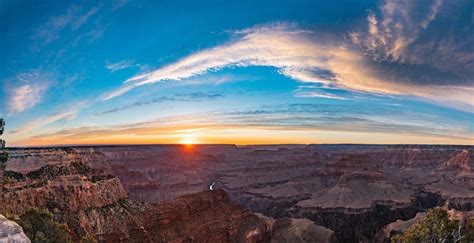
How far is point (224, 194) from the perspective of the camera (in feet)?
228

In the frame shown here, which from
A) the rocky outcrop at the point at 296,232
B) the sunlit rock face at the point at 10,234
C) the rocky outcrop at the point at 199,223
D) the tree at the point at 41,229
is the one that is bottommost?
the rocky outcrop at the point at 296,232

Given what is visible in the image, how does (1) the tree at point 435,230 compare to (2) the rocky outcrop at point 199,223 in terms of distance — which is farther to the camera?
(2) the rocky outcrop at point 199,223

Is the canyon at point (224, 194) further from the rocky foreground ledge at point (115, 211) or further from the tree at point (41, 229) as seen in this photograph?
the tree at point (41, 229)

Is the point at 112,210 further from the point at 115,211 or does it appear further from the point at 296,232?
the point at 296,232

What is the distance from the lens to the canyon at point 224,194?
54531 millimetres

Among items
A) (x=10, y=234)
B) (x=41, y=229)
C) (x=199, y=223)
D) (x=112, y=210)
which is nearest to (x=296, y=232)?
(x=199, y=223)

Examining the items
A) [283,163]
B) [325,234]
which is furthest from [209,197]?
[283,163]

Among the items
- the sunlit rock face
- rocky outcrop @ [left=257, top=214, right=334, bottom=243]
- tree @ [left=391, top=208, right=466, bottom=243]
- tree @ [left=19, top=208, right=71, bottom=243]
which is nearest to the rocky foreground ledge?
rocky outcrop @ [left=257, top=214, right=334, bottom=243]

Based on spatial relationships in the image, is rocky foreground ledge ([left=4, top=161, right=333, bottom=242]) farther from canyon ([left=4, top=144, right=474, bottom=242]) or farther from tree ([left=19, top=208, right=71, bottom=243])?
tree ([left=19, top=208, right=71, bottom=243])

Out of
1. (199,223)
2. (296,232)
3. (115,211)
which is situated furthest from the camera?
(296,232)

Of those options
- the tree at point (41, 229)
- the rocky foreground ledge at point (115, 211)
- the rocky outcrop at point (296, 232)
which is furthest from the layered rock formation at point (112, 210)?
the tree at point (41, 229)

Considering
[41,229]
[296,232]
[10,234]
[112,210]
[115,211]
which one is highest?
[10,234]

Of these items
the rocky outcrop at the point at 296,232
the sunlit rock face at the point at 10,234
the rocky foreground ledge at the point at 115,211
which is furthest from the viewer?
the rocky outcrop at the point at 296,232

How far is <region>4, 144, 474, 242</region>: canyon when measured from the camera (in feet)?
179
